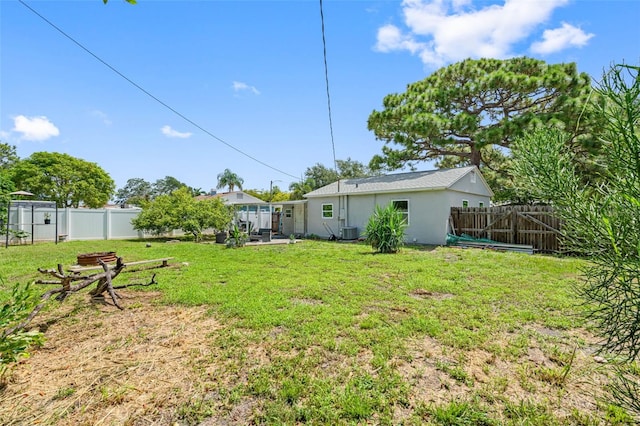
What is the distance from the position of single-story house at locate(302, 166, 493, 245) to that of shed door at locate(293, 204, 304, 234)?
804 millimetres

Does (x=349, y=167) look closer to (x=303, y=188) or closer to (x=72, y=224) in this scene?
(x=303, y=188)

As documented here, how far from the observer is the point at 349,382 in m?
2.64

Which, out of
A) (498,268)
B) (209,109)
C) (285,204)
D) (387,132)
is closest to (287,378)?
(498,268)

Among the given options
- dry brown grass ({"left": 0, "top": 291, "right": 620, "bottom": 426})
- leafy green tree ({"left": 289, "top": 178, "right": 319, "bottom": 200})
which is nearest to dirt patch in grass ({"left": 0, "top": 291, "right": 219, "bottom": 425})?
dry brown grass ({"left": 0, "top": 291, "right": 620, "bottom": 426})

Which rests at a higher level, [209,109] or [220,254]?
[209,109]

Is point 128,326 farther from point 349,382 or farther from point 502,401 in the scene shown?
point 502,401

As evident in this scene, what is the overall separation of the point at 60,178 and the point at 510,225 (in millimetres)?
35282

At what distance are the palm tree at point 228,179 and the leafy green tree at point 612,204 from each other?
48104 mm

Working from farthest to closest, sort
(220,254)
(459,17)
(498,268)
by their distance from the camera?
1. (220,254)
2. (498,268)
3. (459,17)

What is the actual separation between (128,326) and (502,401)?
4332mm

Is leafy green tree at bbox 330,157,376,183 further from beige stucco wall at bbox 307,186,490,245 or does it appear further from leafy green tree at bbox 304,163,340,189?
beige stucco wall at bbox 307,186,490,245

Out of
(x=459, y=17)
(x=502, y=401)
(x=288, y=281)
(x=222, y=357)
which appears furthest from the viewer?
(x=459, y=17)

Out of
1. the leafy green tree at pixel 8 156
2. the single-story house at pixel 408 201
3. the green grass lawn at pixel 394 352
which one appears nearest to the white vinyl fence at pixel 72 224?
the single-story house at pixel 408 201

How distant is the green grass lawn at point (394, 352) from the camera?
91.2 inches
